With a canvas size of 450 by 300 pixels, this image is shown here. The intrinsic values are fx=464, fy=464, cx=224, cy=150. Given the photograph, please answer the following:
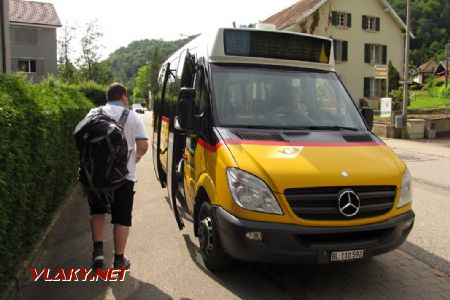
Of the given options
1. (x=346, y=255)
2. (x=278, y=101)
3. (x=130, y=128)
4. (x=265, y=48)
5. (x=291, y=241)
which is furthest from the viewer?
(x=265, y=48)

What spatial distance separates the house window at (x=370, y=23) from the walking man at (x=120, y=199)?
4097 centimetres

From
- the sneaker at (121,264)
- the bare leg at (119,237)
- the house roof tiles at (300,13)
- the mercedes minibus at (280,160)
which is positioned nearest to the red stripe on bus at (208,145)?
the mercedes minibus at (280,160)

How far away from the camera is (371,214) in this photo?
169 inches

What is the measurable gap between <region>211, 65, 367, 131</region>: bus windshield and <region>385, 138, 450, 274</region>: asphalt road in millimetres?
1782

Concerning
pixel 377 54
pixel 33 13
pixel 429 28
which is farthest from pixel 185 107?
pixel 429 28

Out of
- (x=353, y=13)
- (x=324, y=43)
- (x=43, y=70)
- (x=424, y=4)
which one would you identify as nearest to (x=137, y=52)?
(x=424, y=4)

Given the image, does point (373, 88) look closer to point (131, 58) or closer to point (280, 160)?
point (280, 160)

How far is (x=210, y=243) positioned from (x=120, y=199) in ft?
3.36

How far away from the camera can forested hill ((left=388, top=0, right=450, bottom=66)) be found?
297ft

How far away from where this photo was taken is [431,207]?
814 centimetres

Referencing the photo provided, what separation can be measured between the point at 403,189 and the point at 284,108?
1543mm

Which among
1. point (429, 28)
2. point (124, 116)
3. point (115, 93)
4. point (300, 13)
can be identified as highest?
point (429, 28)

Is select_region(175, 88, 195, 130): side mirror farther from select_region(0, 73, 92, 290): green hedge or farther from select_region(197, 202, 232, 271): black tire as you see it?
select_region(0, 73, 92, 290): green hedge

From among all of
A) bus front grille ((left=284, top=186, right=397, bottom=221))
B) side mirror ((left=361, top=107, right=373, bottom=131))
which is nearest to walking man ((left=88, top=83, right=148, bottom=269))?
bus front grille ((left=284, top=186, right=397, bottom=221))
